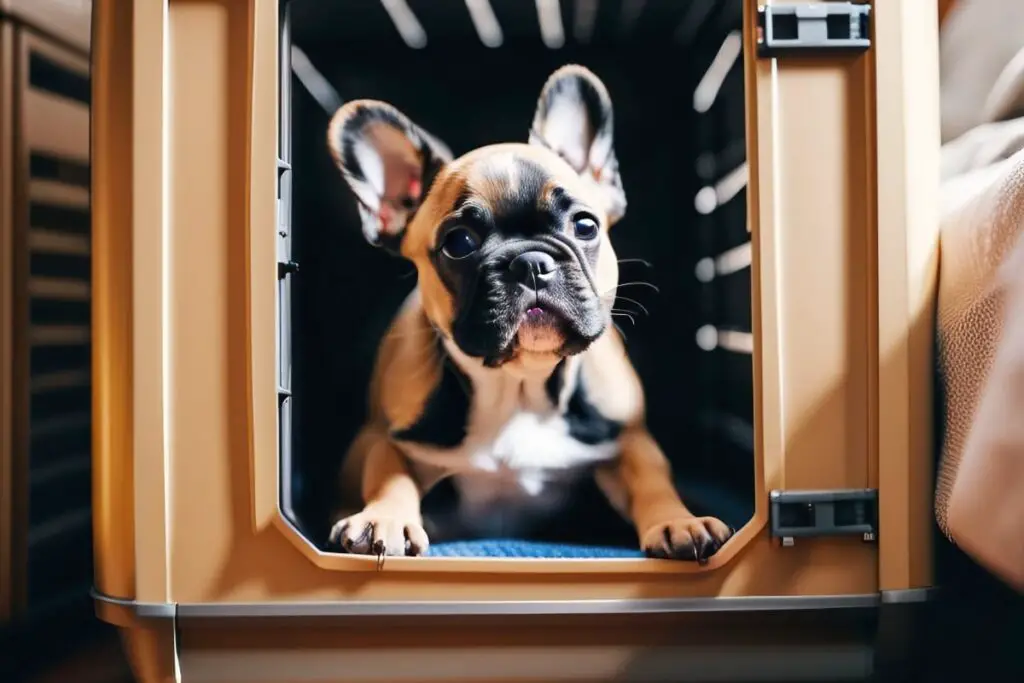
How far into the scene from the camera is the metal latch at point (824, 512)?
0.74 m

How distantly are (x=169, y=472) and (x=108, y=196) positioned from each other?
24 cm

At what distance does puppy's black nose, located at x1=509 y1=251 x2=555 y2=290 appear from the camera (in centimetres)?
75

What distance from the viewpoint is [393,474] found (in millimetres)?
806

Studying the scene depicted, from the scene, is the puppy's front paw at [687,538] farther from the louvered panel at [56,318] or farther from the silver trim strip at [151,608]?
the louvered panel at [56,318]

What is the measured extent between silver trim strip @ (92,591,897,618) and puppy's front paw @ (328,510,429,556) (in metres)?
0.04

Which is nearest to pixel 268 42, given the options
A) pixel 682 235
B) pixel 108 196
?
pixel 108 196

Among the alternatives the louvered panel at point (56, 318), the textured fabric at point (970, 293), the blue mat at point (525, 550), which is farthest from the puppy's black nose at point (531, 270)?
the louvered panel at point (56, 318)

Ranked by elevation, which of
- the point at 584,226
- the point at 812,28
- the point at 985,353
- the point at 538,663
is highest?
the point at 812,28

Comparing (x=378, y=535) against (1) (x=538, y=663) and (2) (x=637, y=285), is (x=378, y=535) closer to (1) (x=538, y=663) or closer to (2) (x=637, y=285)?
(1) (x=538, y=663)

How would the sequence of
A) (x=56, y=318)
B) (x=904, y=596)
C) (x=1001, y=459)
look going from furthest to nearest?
(x=56, y=318), (x=904, y=596), (x=1001, y=459)

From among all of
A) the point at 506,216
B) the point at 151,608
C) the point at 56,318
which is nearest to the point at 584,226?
the point at 506,216

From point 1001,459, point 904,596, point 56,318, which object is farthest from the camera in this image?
point 56,318

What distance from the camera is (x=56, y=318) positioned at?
41.6 inches

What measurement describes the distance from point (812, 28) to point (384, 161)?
15.1 inches
